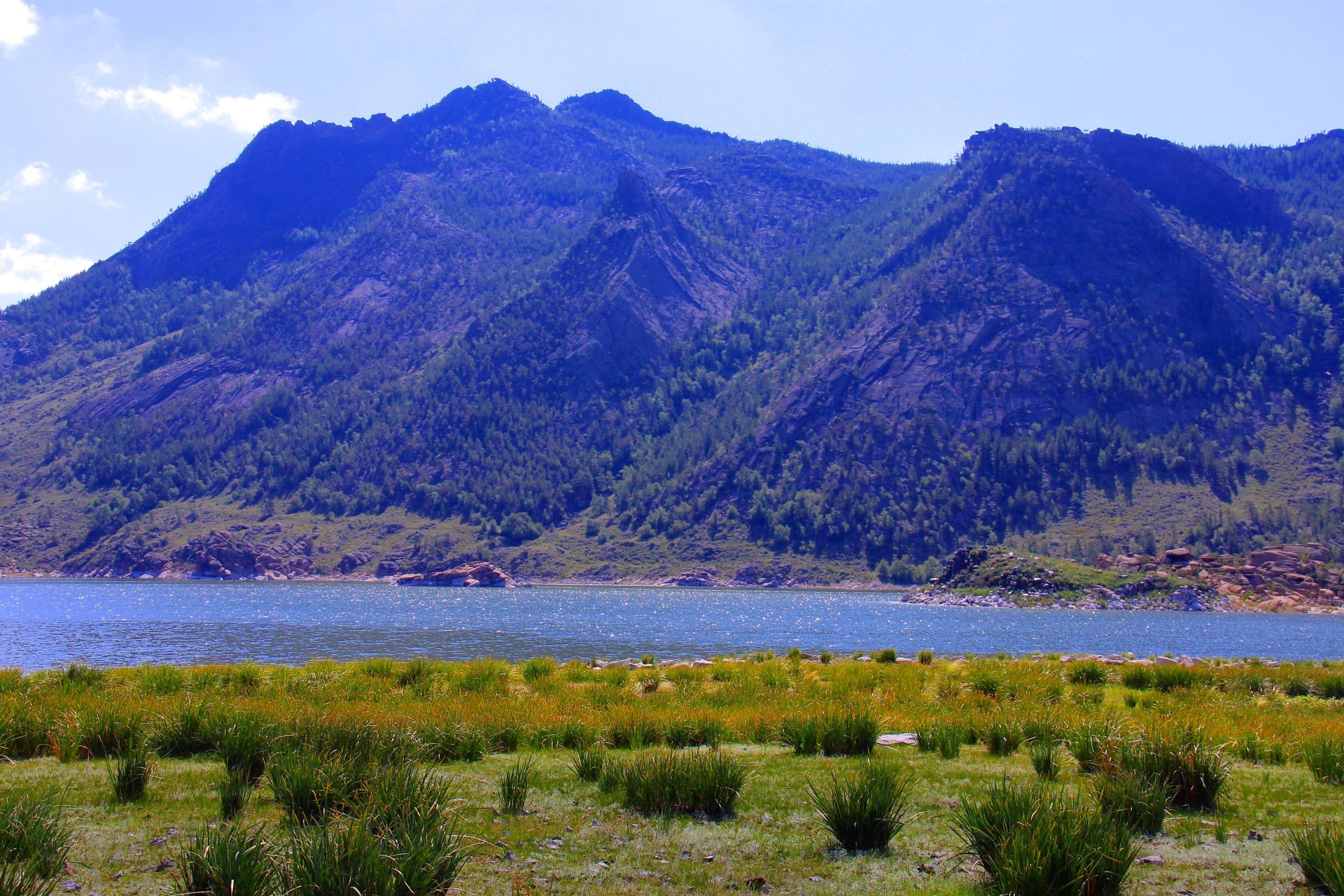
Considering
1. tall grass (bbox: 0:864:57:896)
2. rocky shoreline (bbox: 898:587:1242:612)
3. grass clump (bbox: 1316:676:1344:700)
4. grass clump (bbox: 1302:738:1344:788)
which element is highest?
tall grass (bbox: 0:864:57:896)

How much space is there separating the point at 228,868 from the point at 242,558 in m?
180

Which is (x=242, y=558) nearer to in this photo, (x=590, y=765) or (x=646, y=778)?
(x=590, y=765)

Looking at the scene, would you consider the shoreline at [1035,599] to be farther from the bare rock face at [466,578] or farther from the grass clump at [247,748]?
the grass clump at [247,748]

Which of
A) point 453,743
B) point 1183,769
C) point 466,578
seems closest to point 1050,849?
point 1183,769

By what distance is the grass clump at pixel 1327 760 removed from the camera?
537 inches

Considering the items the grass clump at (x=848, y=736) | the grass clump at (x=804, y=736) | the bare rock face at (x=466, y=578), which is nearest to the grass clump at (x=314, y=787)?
the grass clump at (x=804, y=736)

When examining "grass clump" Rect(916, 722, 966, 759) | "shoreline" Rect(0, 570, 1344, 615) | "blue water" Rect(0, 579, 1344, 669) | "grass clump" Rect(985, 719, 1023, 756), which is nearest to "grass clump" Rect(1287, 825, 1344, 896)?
"grass clump" Rect(916, 722, 966, 759)

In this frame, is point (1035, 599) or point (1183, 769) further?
point (1035, 599)

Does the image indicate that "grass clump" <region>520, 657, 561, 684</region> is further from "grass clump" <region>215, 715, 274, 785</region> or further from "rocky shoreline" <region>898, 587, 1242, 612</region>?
"rocky shoreline" <region>898, 587, 1242, 612</region>

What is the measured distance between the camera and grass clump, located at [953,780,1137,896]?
28.9 feet

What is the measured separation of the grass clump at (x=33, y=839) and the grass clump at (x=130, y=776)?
252cm

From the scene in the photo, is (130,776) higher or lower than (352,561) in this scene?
higher

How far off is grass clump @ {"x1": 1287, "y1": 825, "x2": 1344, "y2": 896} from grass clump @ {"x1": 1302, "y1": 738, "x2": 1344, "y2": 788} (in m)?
4.63

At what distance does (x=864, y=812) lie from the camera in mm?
10828
